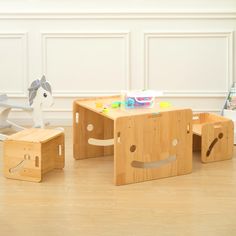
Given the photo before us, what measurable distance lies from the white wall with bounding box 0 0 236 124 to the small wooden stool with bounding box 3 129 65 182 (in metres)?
1.57

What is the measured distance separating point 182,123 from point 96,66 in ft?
5.54

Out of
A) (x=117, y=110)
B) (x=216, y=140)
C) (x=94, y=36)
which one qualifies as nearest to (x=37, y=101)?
(x=94, y=36)

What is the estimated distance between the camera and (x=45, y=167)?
11.0 ft

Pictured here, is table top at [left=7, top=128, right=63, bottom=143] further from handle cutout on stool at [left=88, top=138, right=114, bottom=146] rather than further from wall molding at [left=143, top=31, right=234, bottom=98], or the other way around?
wall molding at [left=143, top=31, right=234, bottom=98]

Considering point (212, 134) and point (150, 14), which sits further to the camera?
point (150, 14)

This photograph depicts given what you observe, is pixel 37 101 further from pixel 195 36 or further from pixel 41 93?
pixel 195 36

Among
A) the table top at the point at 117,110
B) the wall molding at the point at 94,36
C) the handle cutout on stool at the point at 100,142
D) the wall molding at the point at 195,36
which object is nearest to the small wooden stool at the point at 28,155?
the table top at the point at 117,110

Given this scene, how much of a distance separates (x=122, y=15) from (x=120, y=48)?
0.29 m

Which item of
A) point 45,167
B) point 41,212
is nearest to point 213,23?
point 45,167

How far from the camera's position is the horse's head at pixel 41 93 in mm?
4188

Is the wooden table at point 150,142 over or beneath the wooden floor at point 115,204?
over

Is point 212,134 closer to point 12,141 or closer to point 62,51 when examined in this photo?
point 12,141

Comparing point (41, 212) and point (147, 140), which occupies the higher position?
point (147, 140)

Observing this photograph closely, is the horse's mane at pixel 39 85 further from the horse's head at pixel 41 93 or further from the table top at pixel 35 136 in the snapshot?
the table top at pixel 35 136
